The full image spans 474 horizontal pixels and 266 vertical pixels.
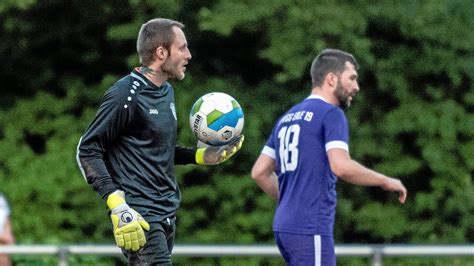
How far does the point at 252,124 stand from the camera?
12.4m

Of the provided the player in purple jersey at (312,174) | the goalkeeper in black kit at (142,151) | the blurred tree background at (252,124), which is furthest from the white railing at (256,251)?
the goalkeeper in black kit at (142,151)

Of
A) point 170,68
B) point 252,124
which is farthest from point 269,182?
point 252,124

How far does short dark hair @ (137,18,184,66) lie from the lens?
613 cm

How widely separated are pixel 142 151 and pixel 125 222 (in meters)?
0.41

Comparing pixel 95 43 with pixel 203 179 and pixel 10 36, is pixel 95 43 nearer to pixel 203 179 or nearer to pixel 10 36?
pixel 10 36

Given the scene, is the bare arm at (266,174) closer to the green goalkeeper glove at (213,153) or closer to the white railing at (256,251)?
the green goalkeeper glove at (213,153)

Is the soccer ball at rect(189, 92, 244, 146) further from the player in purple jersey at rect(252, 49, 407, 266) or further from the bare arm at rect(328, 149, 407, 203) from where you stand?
the bare arm at rect(328, 149, 407, 203)

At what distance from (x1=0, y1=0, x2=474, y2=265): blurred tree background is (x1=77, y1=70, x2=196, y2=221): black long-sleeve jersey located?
5.97m

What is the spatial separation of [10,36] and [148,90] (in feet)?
23.0

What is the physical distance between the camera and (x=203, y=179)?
1277cm

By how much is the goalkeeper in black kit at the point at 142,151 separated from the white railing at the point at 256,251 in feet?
9.99

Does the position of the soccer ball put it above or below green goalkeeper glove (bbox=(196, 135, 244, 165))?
above

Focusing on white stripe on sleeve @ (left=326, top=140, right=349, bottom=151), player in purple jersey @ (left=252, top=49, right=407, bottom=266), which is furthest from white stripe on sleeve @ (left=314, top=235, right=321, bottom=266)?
white stripe on sleeve @ (left=326, top=140, right=349, bottom=151)

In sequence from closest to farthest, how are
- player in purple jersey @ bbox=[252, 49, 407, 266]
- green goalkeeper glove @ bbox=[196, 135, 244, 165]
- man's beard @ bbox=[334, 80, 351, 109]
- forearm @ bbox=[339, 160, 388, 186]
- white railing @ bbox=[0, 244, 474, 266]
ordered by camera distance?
green goalkeeper glove @ bbox=[196, 135, 244, 165] < forearm @ bbox=[339, 160, 388, 186] < player in purple jersey @ bbox=[252, 49, 407, 266] < man's beard @ bbox=[334, 80, 351, 109] < white railing @ bbox=[0, 244, 474, 266]
